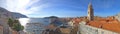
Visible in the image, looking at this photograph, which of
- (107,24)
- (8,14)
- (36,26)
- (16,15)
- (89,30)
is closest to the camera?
(16,15)

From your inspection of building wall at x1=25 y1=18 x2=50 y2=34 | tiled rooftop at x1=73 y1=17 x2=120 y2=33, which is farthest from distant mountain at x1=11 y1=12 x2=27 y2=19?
tiled rooftop at x1=73 y1=17 x2=120 y2=33

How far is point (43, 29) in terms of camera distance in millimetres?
4512

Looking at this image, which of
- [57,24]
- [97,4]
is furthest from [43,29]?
[97,4]

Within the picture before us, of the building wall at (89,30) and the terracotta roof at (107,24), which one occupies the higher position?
the terracotta roof at (107,24)

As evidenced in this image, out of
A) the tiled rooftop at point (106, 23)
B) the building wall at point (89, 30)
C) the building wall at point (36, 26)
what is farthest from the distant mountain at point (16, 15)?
the building wall at point (89, 30)

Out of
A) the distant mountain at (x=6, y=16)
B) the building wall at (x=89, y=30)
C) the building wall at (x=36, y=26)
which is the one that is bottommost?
the building wall at (x=89, y=30)

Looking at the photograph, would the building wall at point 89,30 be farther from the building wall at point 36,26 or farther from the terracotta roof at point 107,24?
the building wall at point 36,26

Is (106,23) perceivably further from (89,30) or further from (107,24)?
(89,30)

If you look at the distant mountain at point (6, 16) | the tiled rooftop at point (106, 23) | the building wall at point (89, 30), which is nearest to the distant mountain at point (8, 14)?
the distant mountain at point (6, 16)

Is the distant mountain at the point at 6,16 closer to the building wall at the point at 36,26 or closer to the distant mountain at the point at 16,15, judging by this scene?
the distant mountain at the point at 16,15

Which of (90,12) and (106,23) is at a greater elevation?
(90,12)

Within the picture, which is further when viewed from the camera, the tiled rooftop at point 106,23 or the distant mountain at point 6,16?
the tiled rooftop at point 106,23

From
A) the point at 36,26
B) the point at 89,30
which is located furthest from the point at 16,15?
the point at 89,30

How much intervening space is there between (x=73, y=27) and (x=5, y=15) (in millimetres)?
954
